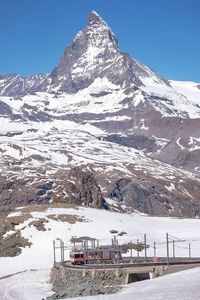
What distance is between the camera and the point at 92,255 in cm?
7094

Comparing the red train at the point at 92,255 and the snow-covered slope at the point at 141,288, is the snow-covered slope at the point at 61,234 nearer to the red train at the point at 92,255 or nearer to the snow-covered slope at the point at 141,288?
the snow-covered slope at the point at 141,288

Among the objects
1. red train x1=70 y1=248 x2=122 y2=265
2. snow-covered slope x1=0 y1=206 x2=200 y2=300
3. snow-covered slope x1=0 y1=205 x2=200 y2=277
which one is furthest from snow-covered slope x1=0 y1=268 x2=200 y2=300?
snow-covered slope x1=0 y1=205 x2=200 y2=277

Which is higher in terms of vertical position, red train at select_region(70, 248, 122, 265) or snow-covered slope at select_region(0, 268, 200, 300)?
red train at select_region(70, 248, 122, 265)

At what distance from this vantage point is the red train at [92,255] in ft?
223

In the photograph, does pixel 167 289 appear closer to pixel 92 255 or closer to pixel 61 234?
pixel 92 255

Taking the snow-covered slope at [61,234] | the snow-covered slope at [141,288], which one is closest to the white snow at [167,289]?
the snow-covered slope at [141,288]

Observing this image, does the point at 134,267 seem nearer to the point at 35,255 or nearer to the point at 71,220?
the point at 35,255

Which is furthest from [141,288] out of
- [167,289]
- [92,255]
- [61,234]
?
[61,234]

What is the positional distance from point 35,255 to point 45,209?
1999cm

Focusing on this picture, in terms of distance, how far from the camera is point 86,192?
199625 millimetres

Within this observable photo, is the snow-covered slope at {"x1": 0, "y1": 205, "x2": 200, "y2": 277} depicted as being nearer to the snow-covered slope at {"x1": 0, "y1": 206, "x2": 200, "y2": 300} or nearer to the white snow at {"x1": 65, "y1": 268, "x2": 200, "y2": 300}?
the snow-covered slope at {"x1": 0, "y1": 206, "x2": 200, "y2": 300}

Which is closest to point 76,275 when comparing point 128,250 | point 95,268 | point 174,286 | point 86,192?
point 95,268

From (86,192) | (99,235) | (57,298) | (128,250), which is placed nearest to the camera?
(57,298)

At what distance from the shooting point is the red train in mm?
68062
